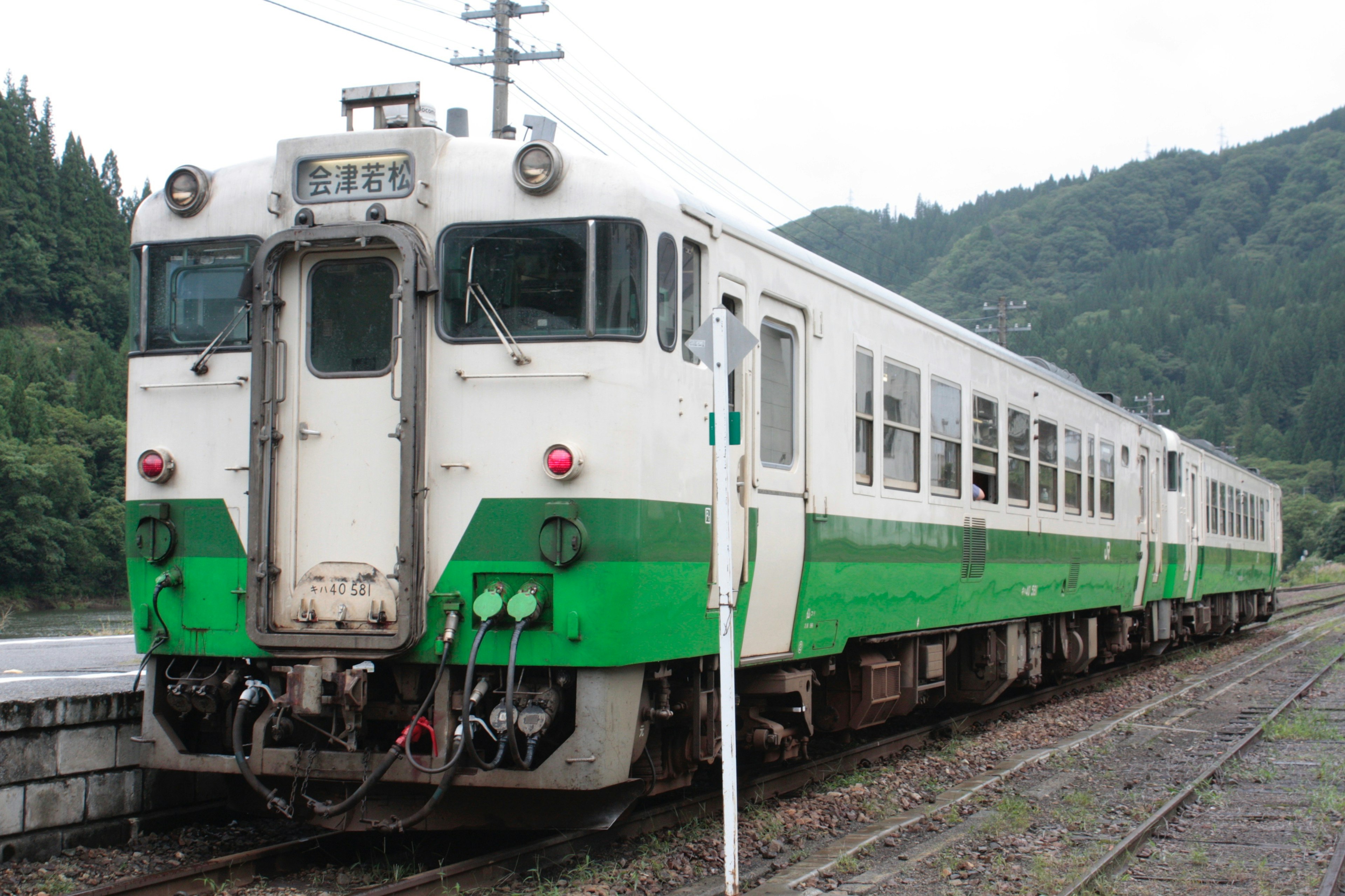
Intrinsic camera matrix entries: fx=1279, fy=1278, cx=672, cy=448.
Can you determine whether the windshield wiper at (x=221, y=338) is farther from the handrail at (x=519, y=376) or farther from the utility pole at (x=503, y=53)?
the utility pole at (x=503, y=53)

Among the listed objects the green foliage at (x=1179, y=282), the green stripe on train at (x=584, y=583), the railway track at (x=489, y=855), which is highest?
the green foliage at (x=1179, y=282)

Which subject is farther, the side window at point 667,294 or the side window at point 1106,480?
the side window at point 1106,480

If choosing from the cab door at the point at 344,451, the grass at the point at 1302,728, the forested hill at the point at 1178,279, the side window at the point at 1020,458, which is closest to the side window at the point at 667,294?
the cab door at the point at 344,451

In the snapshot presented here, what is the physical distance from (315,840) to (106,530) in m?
50.2

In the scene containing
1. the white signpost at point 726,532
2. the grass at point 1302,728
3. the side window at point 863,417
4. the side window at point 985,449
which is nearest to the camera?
the white signpost at point 726,532

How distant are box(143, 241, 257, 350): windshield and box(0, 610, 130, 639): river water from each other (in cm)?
872

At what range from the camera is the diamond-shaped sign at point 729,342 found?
217 inches

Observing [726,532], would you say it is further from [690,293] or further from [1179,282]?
[1179,282]

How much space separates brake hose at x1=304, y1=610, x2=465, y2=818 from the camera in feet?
17.9

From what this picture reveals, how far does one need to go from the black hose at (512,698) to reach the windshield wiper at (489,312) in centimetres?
120

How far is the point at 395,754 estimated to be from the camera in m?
5.46

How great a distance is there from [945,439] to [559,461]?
15.4ft

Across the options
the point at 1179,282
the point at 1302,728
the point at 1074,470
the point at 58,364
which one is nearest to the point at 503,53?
the point at 1074,470

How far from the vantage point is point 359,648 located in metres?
5.64
